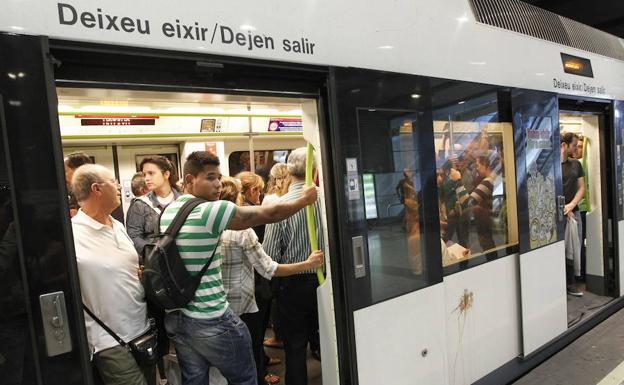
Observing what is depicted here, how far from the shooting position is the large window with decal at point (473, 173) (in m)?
2.85

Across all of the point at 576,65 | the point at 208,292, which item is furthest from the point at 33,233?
the point at 576,65

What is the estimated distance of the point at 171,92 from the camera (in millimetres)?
1767

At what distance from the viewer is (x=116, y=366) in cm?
182

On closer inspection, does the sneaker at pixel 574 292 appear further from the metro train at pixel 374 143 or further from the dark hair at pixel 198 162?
the dark hair at pixel 198 162

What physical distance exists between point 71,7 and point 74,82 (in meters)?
0.26

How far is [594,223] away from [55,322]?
5.34 metres

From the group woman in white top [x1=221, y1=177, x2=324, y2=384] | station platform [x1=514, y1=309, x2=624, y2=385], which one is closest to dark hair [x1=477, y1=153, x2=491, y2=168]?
woman in white top [x1=221, y1=177, x2=324, y2=384]

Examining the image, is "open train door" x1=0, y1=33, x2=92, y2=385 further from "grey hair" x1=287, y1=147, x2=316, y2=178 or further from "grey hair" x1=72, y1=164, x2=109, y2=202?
"grey hair" x1=287, y1=147, x2=316, y2=178

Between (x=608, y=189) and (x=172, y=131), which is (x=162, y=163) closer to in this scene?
(x=172, y=131)

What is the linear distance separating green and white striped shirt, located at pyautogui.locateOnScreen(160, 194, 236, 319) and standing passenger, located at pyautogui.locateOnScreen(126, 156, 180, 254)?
4.35 ft

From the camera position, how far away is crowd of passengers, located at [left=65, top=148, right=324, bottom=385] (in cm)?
184

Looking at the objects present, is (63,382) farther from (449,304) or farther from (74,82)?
(449,304)

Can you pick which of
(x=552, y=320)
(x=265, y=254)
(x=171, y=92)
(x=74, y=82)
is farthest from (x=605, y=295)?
(x=74, y=82)

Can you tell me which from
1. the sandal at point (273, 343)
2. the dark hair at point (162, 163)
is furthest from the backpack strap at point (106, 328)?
the sandal at point (273, 343)
